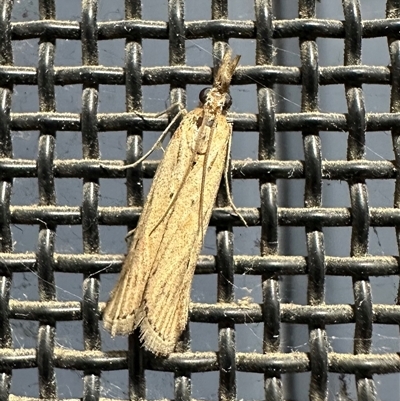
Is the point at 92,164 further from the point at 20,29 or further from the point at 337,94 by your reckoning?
the point at 337,94

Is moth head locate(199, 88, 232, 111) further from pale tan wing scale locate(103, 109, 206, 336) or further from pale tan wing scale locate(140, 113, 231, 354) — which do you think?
pale tan wing scale locate(103, 109, 206, 336)

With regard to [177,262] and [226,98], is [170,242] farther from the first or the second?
[226,98]

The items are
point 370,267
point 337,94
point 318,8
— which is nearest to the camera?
point 370,267

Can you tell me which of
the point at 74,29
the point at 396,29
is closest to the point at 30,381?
the point at 74,29

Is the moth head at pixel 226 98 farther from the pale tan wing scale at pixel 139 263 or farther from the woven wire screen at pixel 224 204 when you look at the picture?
the pale tan wing scale at pixel 139 263

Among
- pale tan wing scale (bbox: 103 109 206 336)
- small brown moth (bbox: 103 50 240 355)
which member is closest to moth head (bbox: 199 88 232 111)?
small brown moth (bbox: 103 50 240 355)

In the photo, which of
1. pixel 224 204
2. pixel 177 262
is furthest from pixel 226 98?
pixel 177 262

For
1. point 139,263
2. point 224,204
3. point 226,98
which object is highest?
point 226,98

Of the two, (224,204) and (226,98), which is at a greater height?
(226,98)

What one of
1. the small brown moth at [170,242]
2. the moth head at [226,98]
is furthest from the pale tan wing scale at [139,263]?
the moth head at [226,98]
